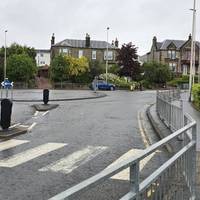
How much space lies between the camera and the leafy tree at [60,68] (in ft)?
285

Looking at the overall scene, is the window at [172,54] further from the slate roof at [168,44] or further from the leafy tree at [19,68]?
the leafy tree at [19,68]

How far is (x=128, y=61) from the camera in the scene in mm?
89312

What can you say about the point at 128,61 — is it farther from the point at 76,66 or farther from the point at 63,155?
the point at 63,155

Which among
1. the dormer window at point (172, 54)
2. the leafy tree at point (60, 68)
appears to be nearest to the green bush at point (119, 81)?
Result: the leafy tree at point (60, 68)

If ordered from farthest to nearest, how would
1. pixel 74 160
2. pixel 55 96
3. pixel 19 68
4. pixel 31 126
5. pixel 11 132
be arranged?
pixel 19 68 < pixel 55 96 < pixel 31 126 < pixel 11 132 < pixel 74 160

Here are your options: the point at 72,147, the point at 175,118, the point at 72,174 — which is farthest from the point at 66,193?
the point at 175,118

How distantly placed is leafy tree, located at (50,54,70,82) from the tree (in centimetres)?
1009

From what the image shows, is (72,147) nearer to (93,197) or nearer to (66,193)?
(93,197)

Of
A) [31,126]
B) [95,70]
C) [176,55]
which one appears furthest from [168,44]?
[31,126]

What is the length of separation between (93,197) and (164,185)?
1.09m

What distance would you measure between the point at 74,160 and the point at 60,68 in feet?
251

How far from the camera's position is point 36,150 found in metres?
12.8

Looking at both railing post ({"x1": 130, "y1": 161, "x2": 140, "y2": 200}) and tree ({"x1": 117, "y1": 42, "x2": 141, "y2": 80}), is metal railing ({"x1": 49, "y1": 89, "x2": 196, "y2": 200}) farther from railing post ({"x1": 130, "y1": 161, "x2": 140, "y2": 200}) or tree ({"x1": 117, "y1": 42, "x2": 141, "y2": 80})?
tree ({"x1": 117, "y1": 42, "x2": 141, "y2": 80})

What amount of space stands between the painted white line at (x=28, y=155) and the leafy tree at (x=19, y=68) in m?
71.3
